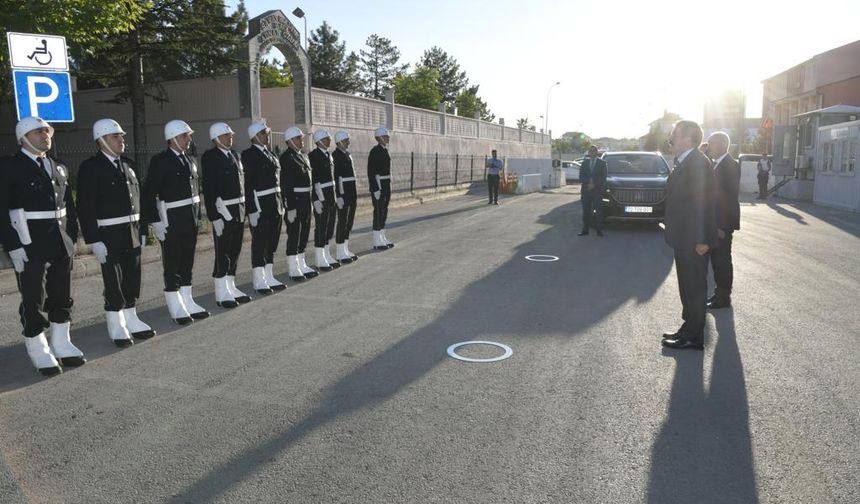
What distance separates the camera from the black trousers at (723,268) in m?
7.16

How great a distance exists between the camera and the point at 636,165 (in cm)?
1537

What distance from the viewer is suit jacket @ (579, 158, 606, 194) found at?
13.4 meters

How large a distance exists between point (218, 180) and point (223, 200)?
233mm

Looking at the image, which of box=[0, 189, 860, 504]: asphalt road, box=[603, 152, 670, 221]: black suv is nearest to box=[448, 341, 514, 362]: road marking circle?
box=[0, 189, 860, 504]: asphalt road

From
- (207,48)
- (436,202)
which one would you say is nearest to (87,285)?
(207,48)

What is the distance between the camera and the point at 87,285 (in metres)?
8.58

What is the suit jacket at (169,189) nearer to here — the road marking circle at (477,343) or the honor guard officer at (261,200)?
the honor guard officer at (261,200)

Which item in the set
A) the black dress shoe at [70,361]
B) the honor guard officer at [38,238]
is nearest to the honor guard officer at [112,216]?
the honor guard officer at [38,238]

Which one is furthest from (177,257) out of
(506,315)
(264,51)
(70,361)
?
(264,51)

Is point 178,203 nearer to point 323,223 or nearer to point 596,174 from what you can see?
point 323,223

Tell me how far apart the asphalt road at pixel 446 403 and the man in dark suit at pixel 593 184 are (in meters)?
5.41

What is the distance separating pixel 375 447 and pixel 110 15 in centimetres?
1285

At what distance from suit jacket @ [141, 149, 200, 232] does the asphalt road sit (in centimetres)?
115

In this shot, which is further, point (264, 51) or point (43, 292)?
point (264, 51)
